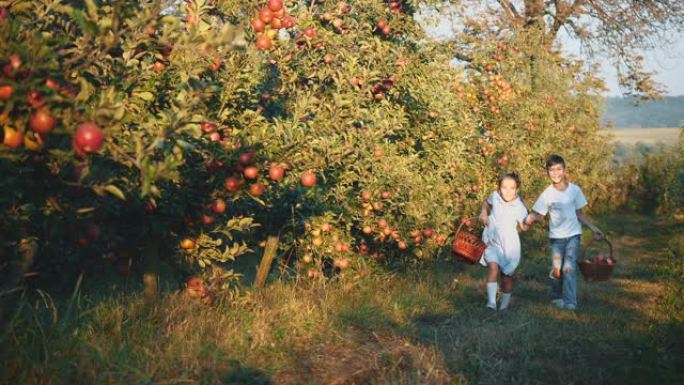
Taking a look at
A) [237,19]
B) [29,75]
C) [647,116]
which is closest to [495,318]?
[237,19]

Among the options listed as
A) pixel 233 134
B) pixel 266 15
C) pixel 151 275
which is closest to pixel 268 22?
pixel 266 15

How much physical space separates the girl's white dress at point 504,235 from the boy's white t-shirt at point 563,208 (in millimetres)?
302

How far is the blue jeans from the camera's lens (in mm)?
6641

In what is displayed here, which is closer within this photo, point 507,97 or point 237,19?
point 237,19

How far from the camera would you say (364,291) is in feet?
20.8

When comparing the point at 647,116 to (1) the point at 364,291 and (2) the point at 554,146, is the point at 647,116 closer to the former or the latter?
(2) the point at 554,146

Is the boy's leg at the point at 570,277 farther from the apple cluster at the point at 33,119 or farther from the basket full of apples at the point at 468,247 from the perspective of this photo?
the apple cluster at the point at 33,119

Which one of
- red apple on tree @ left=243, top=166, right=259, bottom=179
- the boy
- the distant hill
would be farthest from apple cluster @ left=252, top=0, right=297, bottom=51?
the distant hill

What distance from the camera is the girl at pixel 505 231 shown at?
664cm

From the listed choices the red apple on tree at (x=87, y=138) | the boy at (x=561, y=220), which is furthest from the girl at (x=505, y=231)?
the red apple on tree at (x=87, y=138)

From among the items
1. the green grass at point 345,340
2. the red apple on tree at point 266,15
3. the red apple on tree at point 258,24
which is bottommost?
the green grass at point 345,340

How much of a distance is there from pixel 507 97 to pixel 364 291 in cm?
583

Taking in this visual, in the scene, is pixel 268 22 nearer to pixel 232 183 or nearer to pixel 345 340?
pixel 232 183

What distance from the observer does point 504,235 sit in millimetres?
6742
